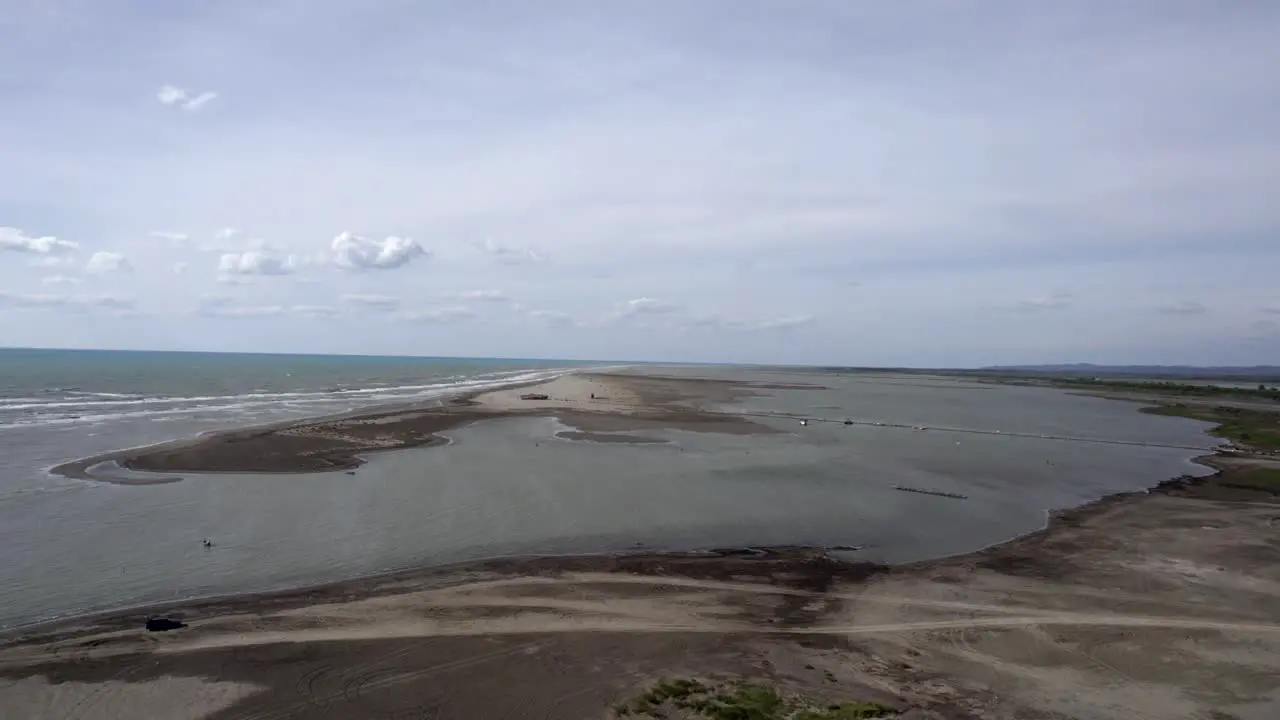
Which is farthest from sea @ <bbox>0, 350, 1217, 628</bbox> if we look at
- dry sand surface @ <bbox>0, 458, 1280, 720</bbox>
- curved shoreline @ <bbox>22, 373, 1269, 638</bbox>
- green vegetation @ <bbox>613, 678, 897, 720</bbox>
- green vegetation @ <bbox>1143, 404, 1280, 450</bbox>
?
green vegetation @ <bbox>613, 678, 897, 720</bbox>

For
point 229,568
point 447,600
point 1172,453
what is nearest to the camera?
point 447,600

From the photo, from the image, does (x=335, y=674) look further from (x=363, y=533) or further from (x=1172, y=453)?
(x=1172, y=453)

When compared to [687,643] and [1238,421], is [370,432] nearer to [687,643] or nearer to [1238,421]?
[687,643]

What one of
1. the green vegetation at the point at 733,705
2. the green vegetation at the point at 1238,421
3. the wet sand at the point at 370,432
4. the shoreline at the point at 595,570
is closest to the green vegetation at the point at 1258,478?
the green vegetation at the point at 1238,421

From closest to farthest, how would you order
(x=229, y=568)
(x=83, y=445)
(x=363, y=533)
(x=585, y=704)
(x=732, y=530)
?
(x=585, y=704)
(x=229, y=568)
(x=363, y=533)
(x=732, y=530)
(x=83, y=445)

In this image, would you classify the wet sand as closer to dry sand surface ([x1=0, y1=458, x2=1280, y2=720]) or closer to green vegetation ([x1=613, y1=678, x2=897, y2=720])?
dry sand surface ([x1=0, y1=458, x2=1280, y2=720])

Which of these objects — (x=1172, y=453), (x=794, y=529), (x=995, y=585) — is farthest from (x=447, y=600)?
(x=1172, y=453)
